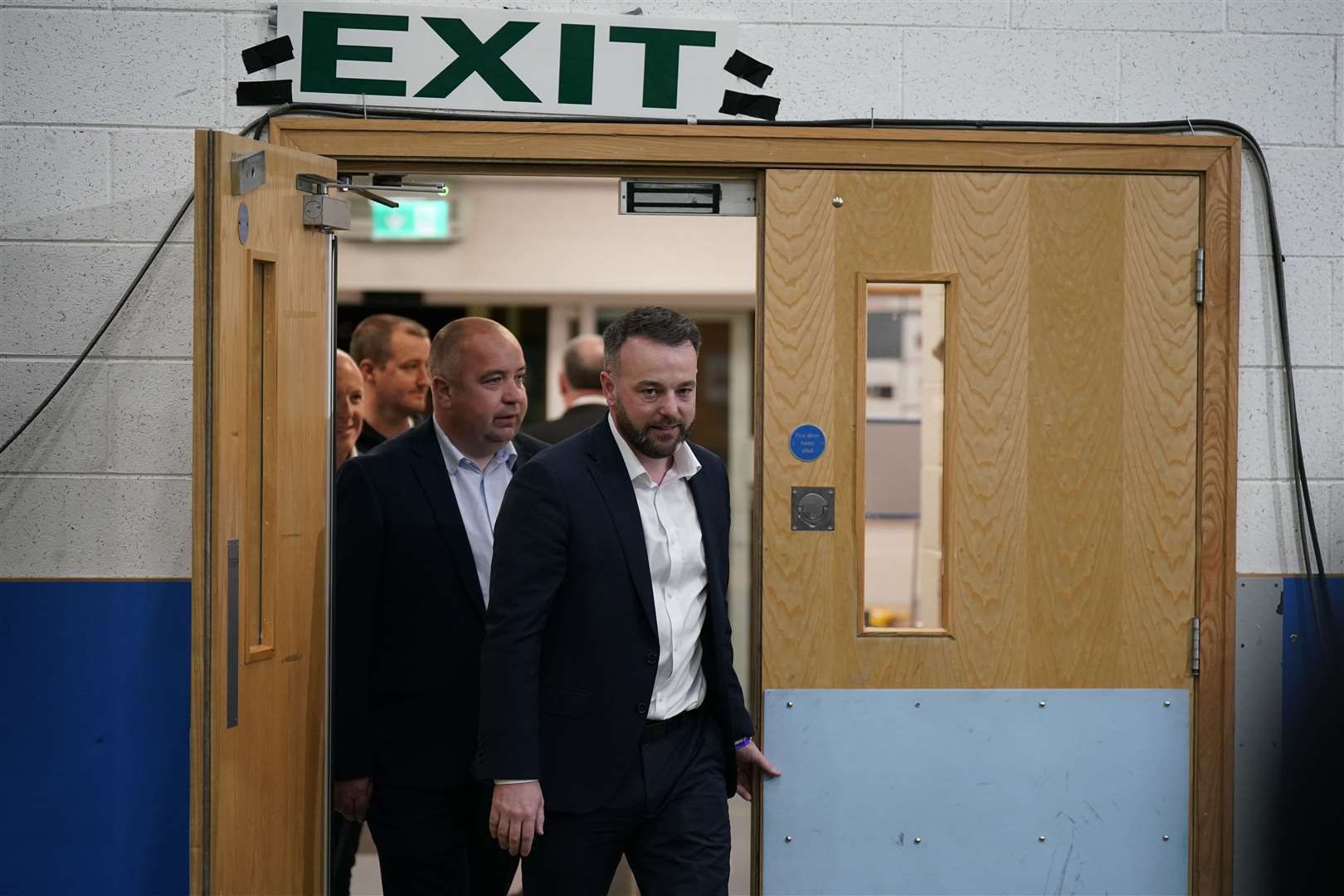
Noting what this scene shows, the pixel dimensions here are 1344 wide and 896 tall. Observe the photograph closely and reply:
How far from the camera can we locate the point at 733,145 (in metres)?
3.13

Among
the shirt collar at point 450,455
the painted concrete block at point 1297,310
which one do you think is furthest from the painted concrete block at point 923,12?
the shirt collar at point 450,455

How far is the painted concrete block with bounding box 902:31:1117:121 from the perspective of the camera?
3172 millimetres

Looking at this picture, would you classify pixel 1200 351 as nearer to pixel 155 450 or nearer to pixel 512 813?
pixel 512 813

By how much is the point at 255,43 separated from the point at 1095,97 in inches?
74.5

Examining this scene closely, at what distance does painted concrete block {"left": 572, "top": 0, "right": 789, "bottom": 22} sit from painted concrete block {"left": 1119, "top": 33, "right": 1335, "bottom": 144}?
803 millimetres

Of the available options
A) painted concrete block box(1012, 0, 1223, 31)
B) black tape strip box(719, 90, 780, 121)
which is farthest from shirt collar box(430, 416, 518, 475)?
painted concrete block box(1012, 0, 1223, 31)

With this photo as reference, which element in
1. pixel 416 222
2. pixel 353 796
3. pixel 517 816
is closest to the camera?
pixel 517 816

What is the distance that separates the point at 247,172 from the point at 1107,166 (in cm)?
187

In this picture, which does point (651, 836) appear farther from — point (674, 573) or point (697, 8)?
point (697, 8)

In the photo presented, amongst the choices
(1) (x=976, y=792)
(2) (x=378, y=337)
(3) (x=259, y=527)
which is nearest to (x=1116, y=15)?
(1) (x=976, y=792)

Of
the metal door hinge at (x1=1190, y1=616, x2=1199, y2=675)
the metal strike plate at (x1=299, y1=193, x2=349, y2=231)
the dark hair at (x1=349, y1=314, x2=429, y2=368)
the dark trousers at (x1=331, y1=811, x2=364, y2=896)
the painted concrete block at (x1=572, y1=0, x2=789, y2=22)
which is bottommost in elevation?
the dark trousers at (x1=331, y1=811, x2=364, y2=896)

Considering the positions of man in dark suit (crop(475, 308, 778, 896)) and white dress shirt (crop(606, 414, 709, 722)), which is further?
white dress shirt (crop(606, 414, 709, 722))

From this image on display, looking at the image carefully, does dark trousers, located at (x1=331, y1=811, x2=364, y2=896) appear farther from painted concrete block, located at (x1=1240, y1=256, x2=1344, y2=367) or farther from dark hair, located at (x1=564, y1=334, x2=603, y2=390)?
painted concrete block, located at (x1=1240, y1=256, x2=1344, y2=367)

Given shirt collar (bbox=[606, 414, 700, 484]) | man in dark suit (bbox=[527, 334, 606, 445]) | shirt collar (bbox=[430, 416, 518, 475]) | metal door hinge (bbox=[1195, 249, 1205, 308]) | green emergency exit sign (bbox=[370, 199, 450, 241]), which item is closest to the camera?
shirt collar (bbox=[606, 414, 700, 484])
